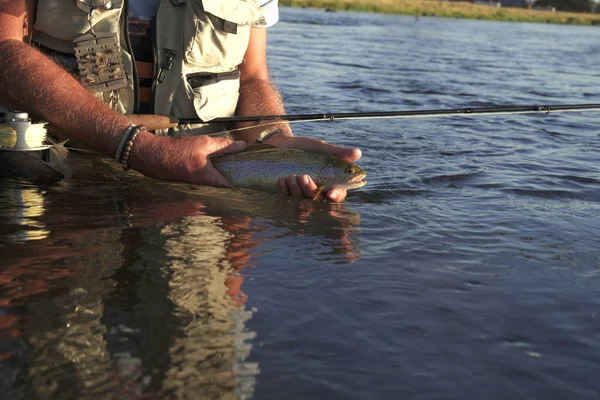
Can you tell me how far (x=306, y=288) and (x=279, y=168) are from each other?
118cm

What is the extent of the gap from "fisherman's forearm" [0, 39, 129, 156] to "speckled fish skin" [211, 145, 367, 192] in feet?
1.76

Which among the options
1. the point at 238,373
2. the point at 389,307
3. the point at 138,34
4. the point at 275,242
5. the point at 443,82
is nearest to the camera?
the point at 238,373

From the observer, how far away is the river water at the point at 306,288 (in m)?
2.41

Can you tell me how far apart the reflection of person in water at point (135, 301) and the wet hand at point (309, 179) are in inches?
6.3

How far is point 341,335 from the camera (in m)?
2.70

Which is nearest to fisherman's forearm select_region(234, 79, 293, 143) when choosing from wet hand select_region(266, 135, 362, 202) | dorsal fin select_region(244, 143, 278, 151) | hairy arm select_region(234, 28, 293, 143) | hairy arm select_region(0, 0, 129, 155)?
hairy arm select_region(234, 28, 293, 143)

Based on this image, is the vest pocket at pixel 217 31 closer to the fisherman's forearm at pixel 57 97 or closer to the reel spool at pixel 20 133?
the fisherman's forearm at pixel 57 97

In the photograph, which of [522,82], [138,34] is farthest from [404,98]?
[138,34]

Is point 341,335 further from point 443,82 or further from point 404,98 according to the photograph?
point 443,82

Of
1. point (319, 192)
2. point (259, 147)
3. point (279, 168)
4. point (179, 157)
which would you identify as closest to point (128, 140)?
point (179, 157)

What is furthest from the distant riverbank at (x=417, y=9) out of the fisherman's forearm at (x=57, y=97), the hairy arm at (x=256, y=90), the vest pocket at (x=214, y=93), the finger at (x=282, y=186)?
the fisherman's forearm at (x=57, y=97)

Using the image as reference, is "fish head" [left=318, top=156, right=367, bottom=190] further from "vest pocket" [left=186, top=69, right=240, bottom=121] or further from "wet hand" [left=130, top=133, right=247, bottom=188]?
"vest pocket" [left=186, top=69, right=240, bottom=121]

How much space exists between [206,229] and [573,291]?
1598mm

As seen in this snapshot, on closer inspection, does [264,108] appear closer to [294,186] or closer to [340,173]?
[294,186]
